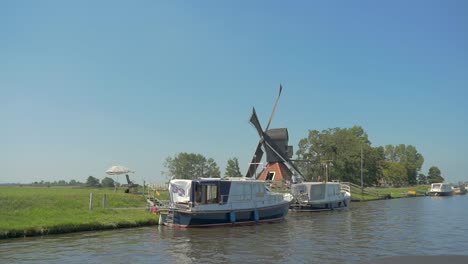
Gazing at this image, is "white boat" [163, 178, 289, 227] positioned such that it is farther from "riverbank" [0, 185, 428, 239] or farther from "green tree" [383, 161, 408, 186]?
"green tree" [383, 161, 408, 186]

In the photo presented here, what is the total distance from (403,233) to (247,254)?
47.4 feet

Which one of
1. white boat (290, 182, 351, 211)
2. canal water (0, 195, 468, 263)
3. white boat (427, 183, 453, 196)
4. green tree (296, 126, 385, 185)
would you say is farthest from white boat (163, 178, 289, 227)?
white boat (427, 183, 453, 196)

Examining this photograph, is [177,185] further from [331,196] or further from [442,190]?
[442,190]

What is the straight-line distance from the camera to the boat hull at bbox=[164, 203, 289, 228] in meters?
33.7

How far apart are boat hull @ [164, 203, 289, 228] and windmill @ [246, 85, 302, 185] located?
34.3 meters

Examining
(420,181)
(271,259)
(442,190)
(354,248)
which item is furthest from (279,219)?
(420,181)

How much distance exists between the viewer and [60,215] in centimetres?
3139

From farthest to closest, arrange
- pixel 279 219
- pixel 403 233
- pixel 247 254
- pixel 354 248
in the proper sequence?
pixel 279 219, pixel 403 233, pixel 354 248, pixel 247 254

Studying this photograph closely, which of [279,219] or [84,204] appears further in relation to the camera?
[279,219]

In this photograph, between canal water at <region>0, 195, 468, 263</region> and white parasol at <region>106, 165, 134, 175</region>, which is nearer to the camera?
canal water at <region>0, 195, 468, 263</region>

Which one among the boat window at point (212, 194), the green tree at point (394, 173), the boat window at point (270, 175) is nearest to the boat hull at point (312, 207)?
the boat window at point (270, 175)

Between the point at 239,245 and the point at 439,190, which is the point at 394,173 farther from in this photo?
the point at 239,245

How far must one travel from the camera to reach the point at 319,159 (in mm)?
97688

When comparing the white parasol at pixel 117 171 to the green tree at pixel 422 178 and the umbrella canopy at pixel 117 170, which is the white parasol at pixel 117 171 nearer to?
the umbrella canopy at pixel 117 170
